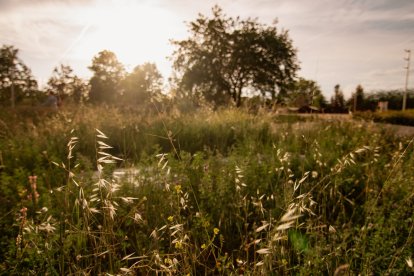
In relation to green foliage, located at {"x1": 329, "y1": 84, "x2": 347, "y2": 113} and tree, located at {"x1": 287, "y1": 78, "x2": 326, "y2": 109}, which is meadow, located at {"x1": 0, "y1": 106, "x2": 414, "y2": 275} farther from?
green foliage, located at {"x1": 329, "y1": 84, "x2": 347, "y2": 113}

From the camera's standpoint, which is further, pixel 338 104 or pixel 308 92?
pixel 338 104

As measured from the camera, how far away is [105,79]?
151ft

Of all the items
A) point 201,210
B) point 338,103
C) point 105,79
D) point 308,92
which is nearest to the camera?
point 201,210

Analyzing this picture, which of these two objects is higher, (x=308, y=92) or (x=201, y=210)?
(x=308, y=92)

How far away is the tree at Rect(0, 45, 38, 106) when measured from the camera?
940 inches

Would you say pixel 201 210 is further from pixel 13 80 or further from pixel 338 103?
pixel 338 103

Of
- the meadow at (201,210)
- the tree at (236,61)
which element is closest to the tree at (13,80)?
the tree at (236,61)

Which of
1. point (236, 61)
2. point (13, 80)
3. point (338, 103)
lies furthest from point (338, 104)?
point (13, 80)

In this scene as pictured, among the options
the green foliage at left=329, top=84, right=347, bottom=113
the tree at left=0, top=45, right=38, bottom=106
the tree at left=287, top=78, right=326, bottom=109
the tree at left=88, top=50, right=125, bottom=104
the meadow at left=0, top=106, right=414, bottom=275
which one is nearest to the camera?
the meadow at left=0, top=106, right=414, bottom=275

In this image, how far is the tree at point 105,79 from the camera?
44000 millimetres

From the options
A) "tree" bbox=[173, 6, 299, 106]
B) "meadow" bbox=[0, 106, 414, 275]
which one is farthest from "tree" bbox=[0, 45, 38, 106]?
"meadow" bbox=[0, 106, 414, 275]

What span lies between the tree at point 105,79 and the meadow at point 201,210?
130 ft

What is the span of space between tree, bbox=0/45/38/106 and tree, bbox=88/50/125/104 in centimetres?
1467

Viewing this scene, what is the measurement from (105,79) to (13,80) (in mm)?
22195
